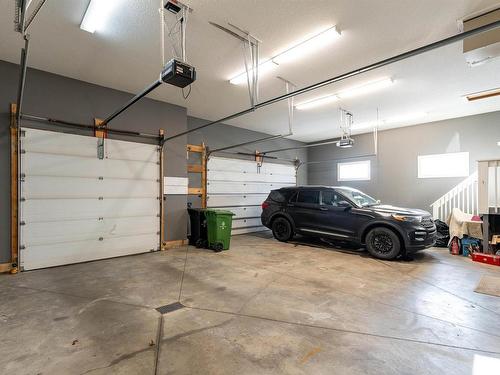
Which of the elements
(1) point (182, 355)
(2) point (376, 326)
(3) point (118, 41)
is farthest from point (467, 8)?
(1) point (182, 355)

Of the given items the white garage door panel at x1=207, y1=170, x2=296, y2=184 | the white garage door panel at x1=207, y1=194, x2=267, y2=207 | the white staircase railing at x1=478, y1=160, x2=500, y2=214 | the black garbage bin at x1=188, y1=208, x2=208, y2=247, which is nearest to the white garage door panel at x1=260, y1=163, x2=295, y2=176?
the white garage door panel at x1=207, y1=170, x2=296, y2=184

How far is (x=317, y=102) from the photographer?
5734mm

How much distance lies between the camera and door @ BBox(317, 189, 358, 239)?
543 cm

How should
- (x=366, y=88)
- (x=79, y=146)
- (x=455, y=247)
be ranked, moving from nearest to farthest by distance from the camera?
1. (x=79, y=146)
2. (x=366, y=88)
3. (x=455, y=247)

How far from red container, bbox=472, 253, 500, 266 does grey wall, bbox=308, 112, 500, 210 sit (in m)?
2.65

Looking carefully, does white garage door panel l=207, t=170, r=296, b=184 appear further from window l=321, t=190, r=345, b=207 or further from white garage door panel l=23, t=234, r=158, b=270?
window l=321, t=190, r=345, b=207

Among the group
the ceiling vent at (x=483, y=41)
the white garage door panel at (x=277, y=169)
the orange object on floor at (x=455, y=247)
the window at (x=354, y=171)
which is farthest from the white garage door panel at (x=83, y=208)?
the window at (x=354, y=171)

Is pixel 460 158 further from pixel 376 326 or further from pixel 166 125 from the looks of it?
pixel 166 125

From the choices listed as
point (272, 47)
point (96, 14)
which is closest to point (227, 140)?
point (272, 47)

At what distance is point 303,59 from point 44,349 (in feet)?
14.7

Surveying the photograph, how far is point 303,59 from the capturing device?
3.82 metres

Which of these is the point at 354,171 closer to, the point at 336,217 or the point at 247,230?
the point at 336,217

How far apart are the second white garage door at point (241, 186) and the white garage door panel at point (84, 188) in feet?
6.42

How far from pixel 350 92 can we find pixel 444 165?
13.5 feet
